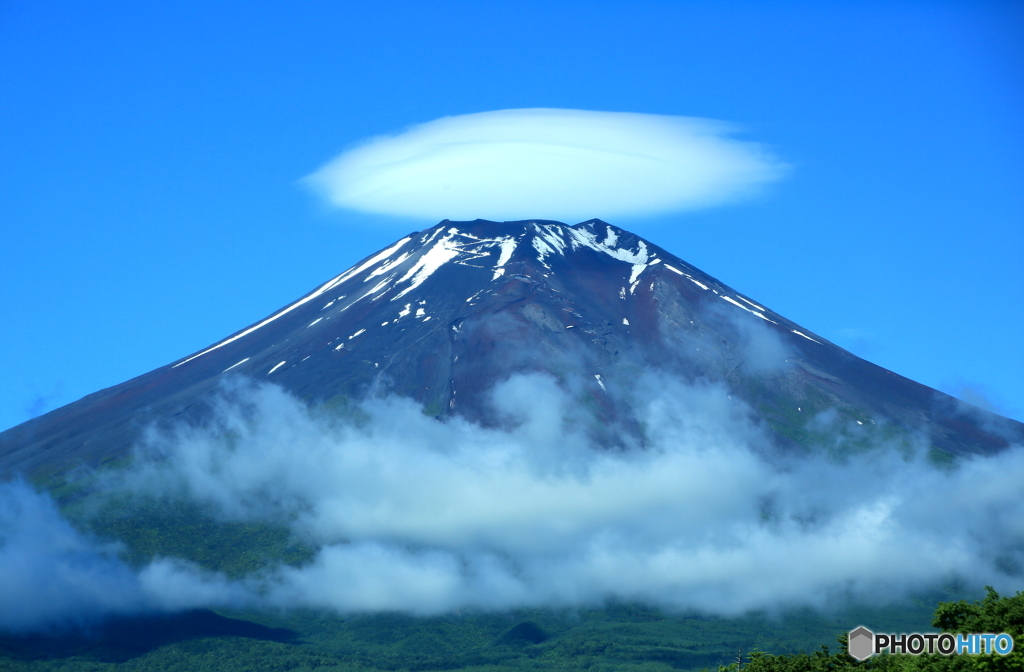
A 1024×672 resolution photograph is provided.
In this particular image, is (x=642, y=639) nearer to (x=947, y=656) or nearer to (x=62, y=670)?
(x=62, y=670)

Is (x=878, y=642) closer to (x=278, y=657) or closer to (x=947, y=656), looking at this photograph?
(x=947, y=656)

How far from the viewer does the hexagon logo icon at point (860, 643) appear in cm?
5244

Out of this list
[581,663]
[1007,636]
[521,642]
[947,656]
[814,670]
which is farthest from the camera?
[521,642]

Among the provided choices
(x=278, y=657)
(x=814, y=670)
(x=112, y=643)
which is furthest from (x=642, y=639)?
(x=814, y=670)

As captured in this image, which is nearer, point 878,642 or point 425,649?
point 878,642

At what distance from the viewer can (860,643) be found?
175ft

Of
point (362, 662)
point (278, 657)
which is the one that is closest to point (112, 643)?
point (278, 657)

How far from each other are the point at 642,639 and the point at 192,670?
72013 millimetres

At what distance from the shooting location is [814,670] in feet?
201

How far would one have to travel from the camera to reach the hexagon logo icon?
2064 inches

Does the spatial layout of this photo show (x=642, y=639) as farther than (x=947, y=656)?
Yes

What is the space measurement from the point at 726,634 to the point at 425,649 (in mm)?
50271

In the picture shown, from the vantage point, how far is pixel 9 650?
197250 mm

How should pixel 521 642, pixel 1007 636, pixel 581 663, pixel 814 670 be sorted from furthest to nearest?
1. pixel 521 642
2. pixel 581 663
3. pixel 814 670
4. pixel 1007 636
